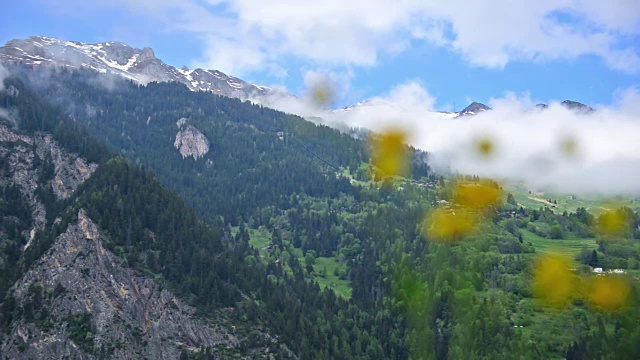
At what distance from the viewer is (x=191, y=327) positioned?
156375 mm

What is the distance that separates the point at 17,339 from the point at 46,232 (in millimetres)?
34183

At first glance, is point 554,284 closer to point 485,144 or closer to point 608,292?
point 608,292

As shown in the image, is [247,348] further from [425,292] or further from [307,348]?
[425,292]

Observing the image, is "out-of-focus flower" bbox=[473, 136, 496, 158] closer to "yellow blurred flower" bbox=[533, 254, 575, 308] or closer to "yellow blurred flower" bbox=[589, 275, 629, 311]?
"yellow blurred flower" bbox=[533, 254, 575, 308]

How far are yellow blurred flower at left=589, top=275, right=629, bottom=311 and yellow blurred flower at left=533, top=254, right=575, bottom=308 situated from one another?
681 centimetres

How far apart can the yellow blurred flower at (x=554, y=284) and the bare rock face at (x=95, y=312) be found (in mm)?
86016

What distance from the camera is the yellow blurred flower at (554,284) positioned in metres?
171

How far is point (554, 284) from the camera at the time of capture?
177 m

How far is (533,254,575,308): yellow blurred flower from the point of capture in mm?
171375

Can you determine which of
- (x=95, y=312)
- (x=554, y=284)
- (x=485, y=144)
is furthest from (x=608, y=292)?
(x=95, y=312)

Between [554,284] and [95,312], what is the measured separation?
4702 inches

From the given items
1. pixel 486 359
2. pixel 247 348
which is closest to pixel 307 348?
pixel 247 348

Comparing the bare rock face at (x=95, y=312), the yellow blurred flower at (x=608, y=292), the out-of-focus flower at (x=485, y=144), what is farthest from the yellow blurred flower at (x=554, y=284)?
the bare rock face at (x=95, y=312)

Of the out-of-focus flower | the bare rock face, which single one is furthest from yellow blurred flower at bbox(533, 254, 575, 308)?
the bare rock face
